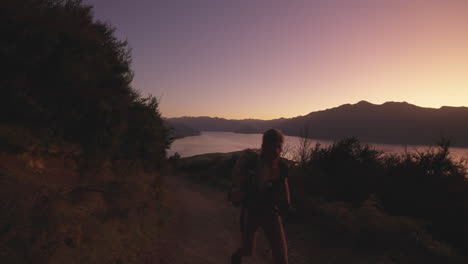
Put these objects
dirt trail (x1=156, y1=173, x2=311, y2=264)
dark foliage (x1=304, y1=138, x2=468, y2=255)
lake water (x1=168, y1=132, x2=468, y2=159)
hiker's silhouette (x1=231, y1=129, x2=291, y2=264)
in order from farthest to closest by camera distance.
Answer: lake water (x1=168, y1=132, x2=468, y2=159), dark foliage (x1=304, y1=138, x2=468, y2=255), dirt trail (x1=156, y1=173, x2=311, y2=264), hiker's silhouette (x1=231, y1=129, x2=291, y2=264)

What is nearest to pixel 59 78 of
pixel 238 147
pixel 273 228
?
pixel 273 228

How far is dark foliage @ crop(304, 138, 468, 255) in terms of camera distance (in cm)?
642

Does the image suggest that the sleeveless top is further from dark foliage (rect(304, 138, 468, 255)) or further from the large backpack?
dark foliage (rect(304, 138, 468, 255))

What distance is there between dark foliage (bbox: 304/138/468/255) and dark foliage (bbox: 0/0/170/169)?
8241 millimetres

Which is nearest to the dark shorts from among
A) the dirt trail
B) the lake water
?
the dirt trail

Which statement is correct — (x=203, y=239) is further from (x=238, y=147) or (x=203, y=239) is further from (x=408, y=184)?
(x=238, y=147)

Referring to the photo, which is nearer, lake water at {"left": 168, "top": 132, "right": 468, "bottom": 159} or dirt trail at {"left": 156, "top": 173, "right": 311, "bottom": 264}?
dirt trail at {"left": 156, "top": 173, "right": 311, "bottom": 264}

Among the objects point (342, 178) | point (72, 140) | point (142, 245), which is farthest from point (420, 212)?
point (72, 140)

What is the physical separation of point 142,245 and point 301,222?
5.07 metres

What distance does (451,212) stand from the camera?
6.45m

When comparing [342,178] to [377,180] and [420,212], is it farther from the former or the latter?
[420,212]

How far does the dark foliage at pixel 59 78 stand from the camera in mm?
4996

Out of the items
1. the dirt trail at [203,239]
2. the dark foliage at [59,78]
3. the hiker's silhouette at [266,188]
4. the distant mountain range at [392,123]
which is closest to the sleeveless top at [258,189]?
the hiker's silhouette at [266,188]

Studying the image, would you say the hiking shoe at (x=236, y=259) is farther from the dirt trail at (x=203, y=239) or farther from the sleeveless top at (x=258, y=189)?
the dirt trail at (x=203, y=239)
